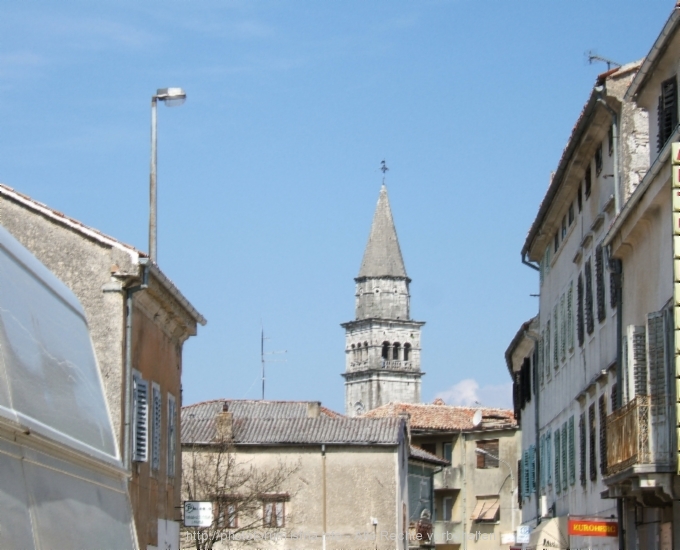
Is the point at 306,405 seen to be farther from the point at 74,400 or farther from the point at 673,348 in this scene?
the point at 74,400

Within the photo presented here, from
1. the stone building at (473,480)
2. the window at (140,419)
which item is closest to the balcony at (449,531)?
the stone building at (473,480)

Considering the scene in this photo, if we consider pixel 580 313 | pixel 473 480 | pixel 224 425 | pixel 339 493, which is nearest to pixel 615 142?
pixel 580 313

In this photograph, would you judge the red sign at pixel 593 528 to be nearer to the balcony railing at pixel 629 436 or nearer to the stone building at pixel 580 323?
the stone building at pixel 580 323

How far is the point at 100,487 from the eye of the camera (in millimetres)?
6523

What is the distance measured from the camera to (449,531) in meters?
67.4

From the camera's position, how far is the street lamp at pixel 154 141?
20.5m

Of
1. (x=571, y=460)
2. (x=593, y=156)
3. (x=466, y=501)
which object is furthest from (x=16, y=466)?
(x=466, y=501)

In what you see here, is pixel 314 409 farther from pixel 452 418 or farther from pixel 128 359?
pixel 128 359

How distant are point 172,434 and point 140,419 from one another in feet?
12.5

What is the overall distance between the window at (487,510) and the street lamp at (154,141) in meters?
47.6

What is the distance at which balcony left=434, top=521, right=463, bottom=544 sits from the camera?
67125mm

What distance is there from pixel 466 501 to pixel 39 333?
6360 cm

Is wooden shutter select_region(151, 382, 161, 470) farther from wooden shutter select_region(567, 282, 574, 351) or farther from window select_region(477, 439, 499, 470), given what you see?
window select_region(477, 439, 499, 470)

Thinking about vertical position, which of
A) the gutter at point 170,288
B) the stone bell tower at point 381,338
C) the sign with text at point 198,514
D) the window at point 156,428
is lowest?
the sign with text at point 198,514
